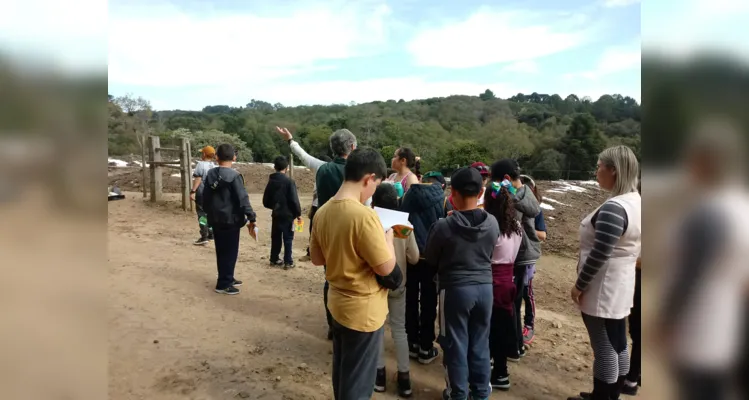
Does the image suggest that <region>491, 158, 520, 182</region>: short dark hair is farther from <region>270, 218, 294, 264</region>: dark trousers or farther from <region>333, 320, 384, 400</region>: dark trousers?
<region>270, 218, 294, 264</region>: dark trousers

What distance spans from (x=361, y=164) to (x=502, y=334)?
1741 mm

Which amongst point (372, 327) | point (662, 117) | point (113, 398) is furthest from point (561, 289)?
point (662, 117)

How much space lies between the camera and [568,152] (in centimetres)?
3534

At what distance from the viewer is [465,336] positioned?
277 cm

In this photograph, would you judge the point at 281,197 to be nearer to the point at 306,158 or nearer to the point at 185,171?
the point at 306,158

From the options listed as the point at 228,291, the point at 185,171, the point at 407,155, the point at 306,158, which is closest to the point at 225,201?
the point at 228,291

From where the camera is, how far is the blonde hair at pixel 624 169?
7.79ft

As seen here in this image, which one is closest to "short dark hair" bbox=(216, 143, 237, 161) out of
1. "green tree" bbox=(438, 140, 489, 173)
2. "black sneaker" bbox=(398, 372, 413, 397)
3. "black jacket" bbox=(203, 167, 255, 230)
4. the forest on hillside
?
"black jacket" bbox=(203, 167, 255, 230)

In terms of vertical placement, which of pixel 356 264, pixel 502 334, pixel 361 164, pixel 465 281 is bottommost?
pixel 502 334

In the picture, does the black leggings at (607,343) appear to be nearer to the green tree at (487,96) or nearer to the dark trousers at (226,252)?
the dark trousers at (226,252)

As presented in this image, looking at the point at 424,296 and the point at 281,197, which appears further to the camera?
the point at 281,197

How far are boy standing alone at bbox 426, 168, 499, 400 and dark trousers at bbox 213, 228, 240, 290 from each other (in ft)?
9.78

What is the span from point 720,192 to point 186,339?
4101 mm

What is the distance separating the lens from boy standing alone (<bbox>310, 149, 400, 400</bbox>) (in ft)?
7.20
